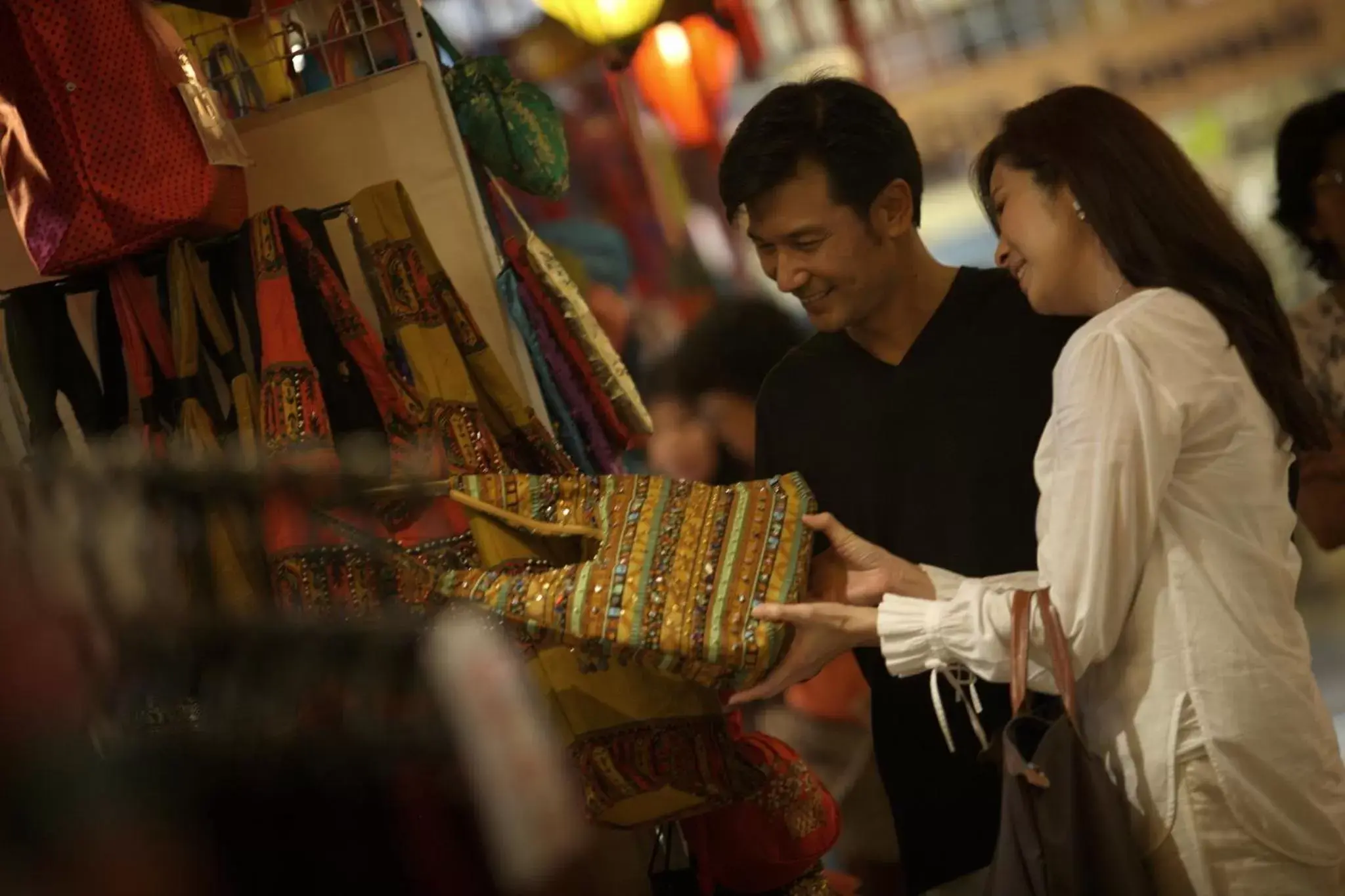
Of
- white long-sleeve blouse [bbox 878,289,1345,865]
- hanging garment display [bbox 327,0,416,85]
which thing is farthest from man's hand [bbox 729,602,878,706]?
hanging garment display [bbox 327,0,416,85]

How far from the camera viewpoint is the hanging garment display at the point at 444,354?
5.54 feet

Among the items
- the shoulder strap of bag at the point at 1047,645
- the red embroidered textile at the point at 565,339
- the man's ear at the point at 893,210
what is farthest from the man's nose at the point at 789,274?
the shoulder strap of bag at the point at 1047,645

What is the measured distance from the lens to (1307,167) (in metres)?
1.70

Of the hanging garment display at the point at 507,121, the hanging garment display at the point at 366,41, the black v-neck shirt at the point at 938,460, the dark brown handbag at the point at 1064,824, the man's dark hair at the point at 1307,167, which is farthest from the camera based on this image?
the hanging garment display at the point at 366,41

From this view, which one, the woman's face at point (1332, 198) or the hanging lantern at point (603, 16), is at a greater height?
the hanging lantern at point (603, 16)

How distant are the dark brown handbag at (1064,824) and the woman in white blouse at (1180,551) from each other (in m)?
0.07

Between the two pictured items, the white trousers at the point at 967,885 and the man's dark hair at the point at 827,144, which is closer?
the man's dark hair at the point at 827,144

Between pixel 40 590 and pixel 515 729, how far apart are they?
11.3 inches

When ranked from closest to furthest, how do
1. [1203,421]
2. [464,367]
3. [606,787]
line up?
[1203,421]
[606,787]
[464,367]

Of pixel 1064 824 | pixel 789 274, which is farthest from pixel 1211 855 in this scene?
pixel 789 274

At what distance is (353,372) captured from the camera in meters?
1.72

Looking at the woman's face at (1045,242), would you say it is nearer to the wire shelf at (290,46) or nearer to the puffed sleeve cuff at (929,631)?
the puffed sleeve cuff at (929,631)

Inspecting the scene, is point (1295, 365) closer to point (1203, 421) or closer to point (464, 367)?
point (1203, 421)

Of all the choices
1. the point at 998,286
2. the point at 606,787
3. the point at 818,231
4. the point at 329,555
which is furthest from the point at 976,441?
the point at 329,555
